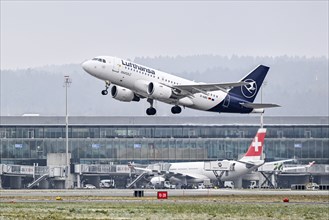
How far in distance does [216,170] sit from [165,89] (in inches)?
2162

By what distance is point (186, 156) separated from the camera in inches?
7249

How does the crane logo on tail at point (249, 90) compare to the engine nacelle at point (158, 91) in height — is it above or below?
above

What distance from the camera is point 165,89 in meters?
106

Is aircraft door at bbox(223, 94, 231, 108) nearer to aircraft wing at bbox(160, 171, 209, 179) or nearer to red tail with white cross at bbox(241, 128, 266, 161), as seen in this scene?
aircraft wing at bbox(160, 171, 209, 179)

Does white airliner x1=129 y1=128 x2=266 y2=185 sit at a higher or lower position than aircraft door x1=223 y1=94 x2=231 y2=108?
lower

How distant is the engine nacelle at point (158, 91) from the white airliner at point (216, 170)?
52.6 meters

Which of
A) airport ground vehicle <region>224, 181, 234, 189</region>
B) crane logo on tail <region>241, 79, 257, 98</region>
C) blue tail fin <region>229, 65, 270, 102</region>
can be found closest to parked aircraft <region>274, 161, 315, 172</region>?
airport ground vehicle <region>224, 181, 234, 189</region>

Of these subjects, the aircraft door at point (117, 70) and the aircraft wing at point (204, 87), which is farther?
the aircraft wing at point (204, 87)

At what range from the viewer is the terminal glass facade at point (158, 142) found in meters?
183

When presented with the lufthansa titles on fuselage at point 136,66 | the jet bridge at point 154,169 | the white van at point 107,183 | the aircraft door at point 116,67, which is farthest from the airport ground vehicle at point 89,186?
the aircraft door at point 116,67

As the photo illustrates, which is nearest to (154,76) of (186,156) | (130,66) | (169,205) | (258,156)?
(130,66)

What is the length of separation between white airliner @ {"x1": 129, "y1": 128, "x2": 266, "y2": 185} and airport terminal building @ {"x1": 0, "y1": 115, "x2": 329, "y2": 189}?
20.9 meters

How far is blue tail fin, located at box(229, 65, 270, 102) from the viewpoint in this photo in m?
114

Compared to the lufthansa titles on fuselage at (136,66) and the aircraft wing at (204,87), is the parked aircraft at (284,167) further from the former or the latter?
the lufthansa titles on fuselage at (136,66)
